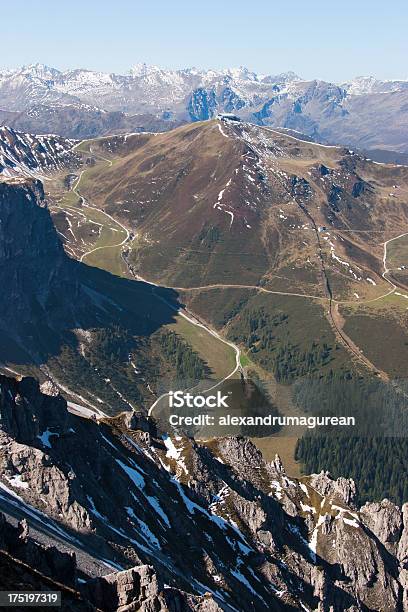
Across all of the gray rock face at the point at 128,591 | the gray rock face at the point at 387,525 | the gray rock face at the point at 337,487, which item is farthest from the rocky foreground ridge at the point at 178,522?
the gray rock face at the point at 337,487

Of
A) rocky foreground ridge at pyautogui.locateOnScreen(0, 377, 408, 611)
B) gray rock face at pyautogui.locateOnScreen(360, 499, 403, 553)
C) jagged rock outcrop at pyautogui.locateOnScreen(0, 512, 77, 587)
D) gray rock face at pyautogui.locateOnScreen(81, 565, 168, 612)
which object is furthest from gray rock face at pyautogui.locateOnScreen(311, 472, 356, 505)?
jagged rock outcrop at pyautogui.locateOnScreen(0, 512, 77, 587)

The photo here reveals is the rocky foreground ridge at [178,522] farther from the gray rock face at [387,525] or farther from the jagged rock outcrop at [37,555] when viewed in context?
the gray rock face at [387,525]

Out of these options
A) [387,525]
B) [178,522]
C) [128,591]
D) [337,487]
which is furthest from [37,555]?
[337,487]

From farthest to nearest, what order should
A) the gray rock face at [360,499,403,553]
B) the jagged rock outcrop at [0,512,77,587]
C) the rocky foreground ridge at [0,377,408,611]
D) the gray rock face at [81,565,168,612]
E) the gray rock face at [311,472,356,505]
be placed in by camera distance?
the gray rock face at [311,472,356,505]
the gray rock face at [360,499,403,553]
the rocky foreground ridge at [0,377,408,611]
the gray rock face at [81,565,168,612]
the jagged rock outcrop at [0,512,77,587]

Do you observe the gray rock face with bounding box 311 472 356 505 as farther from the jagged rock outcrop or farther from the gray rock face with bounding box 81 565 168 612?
the jagged rock outcrop

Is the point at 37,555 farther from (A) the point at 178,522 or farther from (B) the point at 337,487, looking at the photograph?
(B) the point at 337,487

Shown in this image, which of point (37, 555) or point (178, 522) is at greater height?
point (37, 555)

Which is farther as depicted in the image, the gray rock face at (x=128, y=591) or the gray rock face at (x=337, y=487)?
the gray rock face at (x=337, y=487)

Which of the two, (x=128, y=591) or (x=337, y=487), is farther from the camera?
(x=337, y=487)

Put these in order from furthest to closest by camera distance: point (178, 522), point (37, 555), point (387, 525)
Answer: point (387, 525) < point (178, 522) < point (37, 555)
